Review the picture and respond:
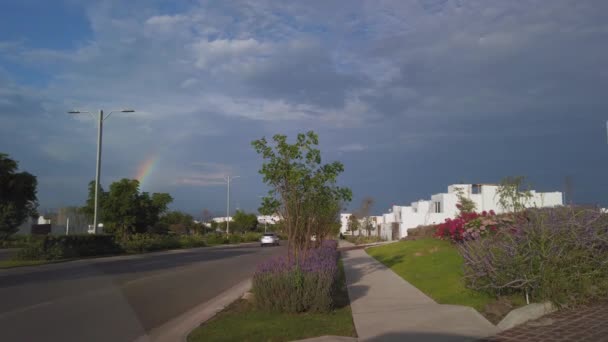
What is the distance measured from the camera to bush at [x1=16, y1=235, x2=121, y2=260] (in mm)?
27734

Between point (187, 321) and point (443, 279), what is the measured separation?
730 cm

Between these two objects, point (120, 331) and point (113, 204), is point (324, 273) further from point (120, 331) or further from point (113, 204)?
point (113, 204)

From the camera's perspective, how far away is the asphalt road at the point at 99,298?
9.75m

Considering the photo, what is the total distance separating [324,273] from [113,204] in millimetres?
31183

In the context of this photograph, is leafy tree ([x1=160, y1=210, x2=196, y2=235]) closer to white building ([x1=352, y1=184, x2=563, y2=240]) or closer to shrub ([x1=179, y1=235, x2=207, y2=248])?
shrub ([x1=179, y1=235, x2=207, y2=248])

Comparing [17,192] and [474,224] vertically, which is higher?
[17,192]

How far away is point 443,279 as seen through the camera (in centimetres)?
1485

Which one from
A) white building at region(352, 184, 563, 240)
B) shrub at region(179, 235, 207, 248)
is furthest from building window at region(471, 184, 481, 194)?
shrub at region(179, 235, 207, 248)

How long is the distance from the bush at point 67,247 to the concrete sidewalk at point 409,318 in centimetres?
1951

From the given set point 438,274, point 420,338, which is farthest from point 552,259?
point 438,274

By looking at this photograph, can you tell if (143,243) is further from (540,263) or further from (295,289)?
(540,263)

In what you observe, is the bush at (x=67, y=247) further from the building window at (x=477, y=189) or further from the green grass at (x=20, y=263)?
the building window at (x=477, y=189)

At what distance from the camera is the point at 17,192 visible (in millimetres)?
30328

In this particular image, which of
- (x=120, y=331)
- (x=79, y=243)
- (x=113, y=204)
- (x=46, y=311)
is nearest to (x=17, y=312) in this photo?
(x=46, y=311)
